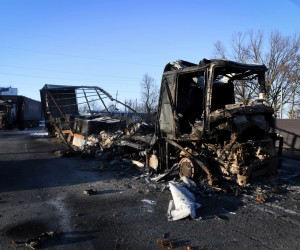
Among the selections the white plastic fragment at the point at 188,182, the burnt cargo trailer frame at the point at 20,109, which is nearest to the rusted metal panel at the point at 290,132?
the white plastic fragment at the point at 188,182

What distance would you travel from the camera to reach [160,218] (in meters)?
5.39

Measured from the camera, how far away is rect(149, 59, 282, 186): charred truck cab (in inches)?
265

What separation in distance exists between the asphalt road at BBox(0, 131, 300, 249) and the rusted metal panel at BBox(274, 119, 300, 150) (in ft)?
23.4

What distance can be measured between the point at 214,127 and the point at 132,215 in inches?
100

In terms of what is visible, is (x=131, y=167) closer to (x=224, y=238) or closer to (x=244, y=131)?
A: (x=244, y=131)

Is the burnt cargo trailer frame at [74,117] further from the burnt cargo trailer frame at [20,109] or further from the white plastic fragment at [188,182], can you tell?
the burnt cargo trailer frame at [20,109]

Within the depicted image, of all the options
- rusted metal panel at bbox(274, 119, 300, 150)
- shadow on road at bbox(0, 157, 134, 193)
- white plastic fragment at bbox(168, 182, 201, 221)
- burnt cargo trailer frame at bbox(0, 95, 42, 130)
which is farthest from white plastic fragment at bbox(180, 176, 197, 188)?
burnt cargo trailer frame at bbox(0, 95, 42, 130)

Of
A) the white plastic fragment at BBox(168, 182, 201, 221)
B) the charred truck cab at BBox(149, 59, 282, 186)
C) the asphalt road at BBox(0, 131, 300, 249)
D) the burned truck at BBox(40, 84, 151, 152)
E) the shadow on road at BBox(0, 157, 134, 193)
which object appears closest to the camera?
the asphalt road at BBox(0, 131, 300, 249)

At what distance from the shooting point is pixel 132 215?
5559mm

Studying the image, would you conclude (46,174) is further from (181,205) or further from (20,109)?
(20,109)

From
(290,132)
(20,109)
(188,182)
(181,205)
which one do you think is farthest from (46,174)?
(20,109)

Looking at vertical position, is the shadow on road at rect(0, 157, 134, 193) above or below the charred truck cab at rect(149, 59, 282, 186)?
below

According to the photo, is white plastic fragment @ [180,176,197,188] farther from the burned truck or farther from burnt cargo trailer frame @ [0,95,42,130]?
burnt cargo trailer frame @ [0,95,42,130]

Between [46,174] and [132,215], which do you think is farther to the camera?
[46,174]
